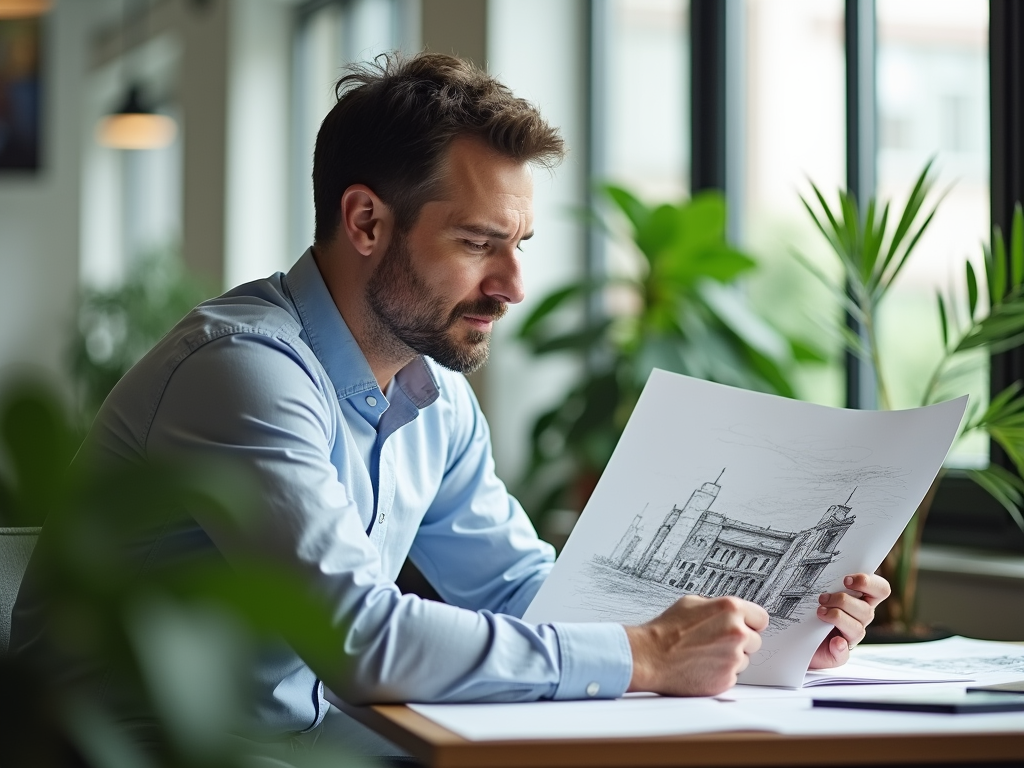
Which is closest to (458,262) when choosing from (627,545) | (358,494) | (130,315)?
(358,494)

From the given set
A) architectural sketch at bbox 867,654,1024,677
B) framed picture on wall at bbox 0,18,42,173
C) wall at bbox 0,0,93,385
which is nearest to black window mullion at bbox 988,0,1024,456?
architectural sketch at bbox 867,654,1024,677

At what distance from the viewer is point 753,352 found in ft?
9.96

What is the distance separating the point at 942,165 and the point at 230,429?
1988 millimetres

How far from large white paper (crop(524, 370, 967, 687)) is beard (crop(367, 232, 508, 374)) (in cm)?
31

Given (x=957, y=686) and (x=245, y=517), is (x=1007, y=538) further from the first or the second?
(x=245, y=517)

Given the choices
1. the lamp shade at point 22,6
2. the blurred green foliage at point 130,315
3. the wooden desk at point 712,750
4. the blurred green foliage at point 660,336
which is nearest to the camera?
the wooden desk at point 712,750

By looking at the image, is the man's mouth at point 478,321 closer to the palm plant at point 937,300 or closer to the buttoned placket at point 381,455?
the buttoned placket at point 381,455

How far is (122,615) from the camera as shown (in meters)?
0.50

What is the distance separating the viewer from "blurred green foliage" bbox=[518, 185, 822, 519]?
3.05 metres

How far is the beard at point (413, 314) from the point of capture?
1.52 meters

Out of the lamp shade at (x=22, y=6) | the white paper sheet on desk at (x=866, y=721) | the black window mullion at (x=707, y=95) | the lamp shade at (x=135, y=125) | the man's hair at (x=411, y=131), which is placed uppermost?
the lamp shade at (x=22, y=6)

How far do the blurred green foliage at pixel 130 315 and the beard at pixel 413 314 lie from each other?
4.81m

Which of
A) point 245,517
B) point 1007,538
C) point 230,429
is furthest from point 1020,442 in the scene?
point 245,517

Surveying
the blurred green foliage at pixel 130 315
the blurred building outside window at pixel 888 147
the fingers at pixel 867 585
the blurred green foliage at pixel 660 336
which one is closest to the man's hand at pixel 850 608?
the fingers at pixel 867 585
